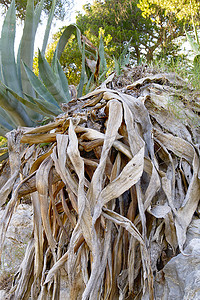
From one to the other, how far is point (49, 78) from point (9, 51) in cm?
Answer: 56

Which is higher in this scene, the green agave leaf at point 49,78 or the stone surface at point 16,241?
the green agave leaf at point 49,78

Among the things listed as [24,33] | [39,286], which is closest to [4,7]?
[24,33]

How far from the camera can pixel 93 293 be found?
0.77 metres

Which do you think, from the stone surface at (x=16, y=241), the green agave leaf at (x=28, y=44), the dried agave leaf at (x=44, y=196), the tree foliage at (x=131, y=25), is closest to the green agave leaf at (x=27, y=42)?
the green agave leaf at (x=28, y=44)

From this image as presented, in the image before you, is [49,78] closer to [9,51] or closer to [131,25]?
[9,51]

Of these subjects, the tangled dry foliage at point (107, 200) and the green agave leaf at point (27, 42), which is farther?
the green agave leaf at point (27, 42)

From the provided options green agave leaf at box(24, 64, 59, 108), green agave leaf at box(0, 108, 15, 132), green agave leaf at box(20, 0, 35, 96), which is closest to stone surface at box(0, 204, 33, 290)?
green agave leaf at box(0, 108, 15, 132)

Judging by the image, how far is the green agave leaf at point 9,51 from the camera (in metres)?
2.19

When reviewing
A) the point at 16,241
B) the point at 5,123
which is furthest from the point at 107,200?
the point at 5,123

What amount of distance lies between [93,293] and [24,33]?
2032mm

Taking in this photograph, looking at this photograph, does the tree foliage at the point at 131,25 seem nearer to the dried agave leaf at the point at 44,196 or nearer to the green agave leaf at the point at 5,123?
the green agave leaf at the point at 5,123

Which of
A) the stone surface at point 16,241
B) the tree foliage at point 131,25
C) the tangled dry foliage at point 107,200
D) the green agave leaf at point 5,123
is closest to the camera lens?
the tangled dry foliage at point 107,200

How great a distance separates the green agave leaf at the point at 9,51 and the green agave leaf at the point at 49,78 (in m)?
0.42

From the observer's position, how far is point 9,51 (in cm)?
220
